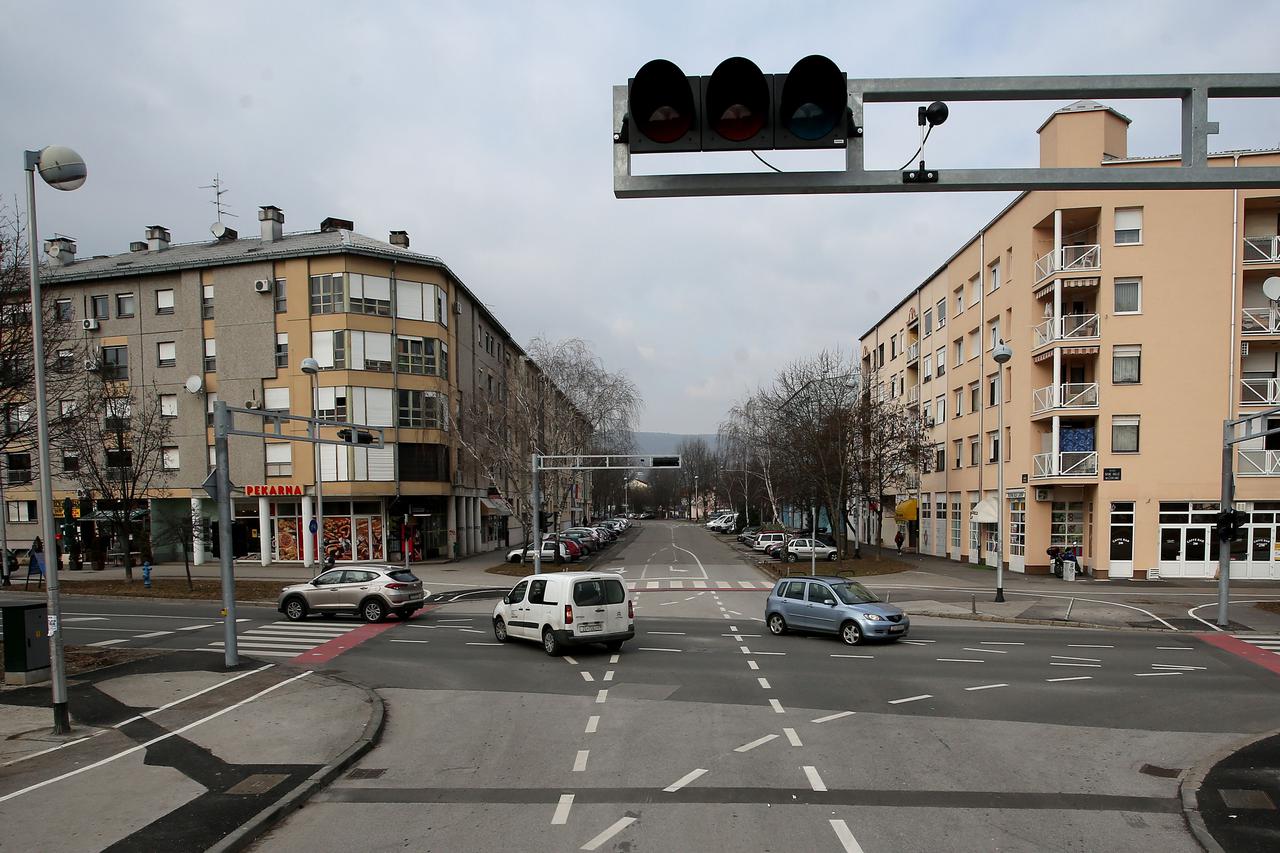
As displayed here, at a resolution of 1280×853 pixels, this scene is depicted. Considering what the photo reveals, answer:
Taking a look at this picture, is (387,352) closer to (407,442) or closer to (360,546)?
(407,442)

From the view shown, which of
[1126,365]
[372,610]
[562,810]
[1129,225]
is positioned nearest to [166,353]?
[372,610]

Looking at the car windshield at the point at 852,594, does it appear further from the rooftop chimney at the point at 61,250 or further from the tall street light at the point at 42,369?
the rooftop chimney at the point at 61,250

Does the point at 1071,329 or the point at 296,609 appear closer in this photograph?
the point at 296,609

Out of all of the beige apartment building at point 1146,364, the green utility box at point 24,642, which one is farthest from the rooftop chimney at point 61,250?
the beige apartment building at point 1146,364

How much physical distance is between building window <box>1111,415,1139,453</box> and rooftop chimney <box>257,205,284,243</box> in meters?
46.0

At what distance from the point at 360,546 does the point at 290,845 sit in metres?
38.9

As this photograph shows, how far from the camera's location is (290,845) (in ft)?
23.6

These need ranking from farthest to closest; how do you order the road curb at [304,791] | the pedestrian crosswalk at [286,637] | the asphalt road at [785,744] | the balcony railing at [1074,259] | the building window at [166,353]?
the building window at [166,353], the balcony railing at [1074,259], the pedestrian crosswalk at [286,637], the asphalt road at [785,744], the road curb at [304,791]

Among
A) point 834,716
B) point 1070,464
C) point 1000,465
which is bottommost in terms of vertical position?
point 834,716

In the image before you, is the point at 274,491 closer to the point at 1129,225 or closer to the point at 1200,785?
the point at 1200,785

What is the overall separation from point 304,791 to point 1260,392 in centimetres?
3994

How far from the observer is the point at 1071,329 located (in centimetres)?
3516

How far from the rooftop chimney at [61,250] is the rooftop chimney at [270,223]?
Result: 14.2m

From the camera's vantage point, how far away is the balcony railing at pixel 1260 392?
33281 mm
